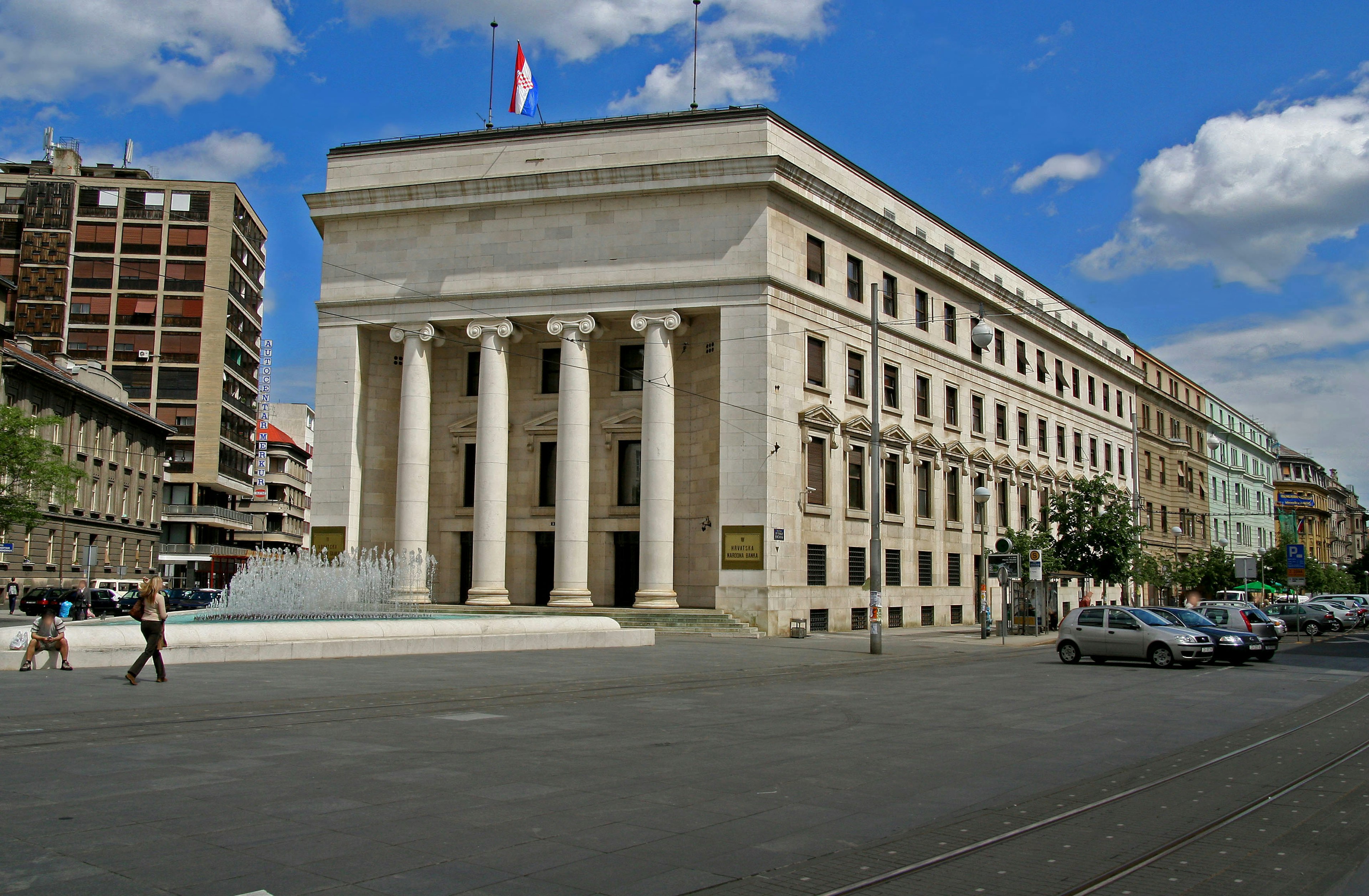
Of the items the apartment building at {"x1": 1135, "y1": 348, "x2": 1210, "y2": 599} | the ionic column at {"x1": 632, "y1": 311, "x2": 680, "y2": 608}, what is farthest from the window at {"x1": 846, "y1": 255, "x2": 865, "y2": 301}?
the apartment building at {"x1": 1135, "y1": 348, "x2": 1210, "y2": 599}

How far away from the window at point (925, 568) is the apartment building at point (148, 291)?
181 ft

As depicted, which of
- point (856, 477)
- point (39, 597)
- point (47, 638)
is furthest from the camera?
point (39, 597)

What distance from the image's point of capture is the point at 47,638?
1859 centimetres

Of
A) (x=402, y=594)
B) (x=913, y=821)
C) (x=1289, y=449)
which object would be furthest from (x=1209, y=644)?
(x=1289, y=449)

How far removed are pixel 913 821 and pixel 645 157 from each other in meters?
34.0

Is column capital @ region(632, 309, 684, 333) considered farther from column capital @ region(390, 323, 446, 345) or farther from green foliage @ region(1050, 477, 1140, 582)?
green foliage @ region(1050, 477, 1140, 582)

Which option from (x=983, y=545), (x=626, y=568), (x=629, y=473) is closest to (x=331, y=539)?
(x=626, y=568)

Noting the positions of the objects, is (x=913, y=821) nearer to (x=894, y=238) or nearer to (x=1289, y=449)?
(x=894, y=238)

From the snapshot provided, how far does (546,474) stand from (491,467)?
3274mm

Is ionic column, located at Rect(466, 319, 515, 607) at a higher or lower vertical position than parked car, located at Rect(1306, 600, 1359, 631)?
higher

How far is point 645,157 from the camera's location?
3938 cm

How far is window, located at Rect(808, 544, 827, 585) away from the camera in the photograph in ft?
129

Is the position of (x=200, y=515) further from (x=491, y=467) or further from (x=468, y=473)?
(x=491, y=467)

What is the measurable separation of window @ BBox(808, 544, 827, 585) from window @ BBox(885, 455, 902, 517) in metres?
5.61
